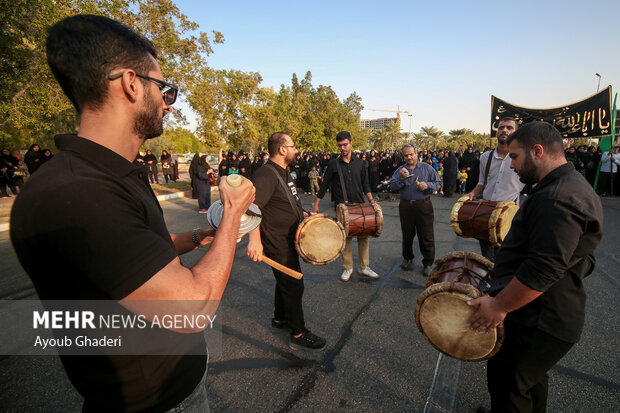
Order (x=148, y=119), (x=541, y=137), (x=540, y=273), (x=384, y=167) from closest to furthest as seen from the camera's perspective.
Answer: (x=148, y=119)
(x=540, y=273)
(x=541, y=137)
(x=384, y=167)

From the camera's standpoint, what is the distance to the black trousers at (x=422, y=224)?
4759 millimetres

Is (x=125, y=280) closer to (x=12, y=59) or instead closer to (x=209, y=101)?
(x=12, y=59)

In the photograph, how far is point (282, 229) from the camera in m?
3.10

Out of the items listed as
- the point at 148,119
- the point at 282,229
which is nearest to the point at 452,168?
the point at 282,229

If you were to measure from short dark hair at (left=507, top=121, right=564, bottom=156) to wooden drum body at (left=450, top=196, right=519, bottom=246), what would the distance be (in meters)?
1.61

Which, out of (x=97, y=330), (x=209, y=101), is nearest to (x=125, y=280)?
(x=97, y=330)

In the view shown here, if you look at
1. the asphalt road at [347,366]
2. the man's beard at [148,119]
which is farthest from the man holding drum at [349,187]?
the man's beard at [148,119]

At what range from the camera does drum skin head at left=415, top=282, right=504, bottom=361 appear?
1852mm

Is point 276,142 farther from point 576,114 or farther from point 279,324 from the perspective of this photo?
point 576,114

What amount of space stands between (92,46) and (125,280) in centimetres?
83

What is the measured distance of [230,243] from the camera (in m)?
1.16

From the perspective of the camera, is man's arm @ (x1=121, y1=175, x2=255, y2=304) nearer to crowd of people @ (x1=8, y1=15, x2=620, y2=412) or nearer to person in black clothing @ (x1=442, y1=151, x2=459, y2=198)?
crowd of people @ (x1=8, y1=15, x2=620, y2=412)

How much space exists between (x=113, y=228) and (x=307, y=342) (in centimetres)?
258

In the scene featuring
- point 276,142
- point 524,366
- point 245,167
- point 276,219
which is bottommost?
point 524,366
